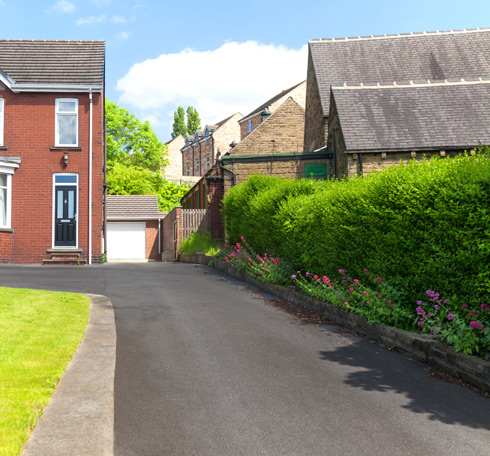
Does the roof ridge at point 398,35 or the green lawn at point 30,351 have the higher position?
the roof ridge at point 398,35

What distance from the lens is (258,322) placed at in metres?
9.47

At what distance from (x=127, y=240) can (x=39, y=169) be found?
19.0 m

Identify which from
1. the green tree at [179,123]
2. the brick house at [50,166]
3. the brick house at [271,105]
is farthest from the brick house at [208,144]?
the brick house at [50,166]

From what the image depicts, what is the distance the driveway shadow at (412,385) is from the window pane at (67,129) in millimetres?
18737

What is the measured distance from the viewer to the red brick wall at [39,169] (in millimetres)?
22359

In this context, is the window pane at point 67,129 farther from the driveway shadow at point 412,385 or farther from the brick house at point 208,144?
the brick house at point 208,144

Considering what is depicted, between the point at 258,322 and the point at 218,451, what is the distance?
216 inches

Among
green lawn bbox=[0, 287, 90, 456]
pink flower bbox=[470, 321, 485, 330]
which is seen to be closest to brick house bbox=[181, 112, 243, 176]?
green lawn bbox=[0, 287, 90, 456]

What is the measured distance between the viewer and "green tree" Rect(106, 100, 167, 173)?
54062mm

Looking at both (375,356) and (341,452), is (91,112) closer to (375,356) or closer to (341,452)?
(375,356)

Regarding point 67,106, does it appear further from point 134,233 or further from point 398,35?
point 398,35

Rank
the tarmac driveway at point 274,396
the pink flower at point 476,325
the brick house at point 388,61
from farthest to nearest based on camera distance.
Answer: the brick house at point 388,61, the pink flower at point 476,325, the tarmac driveway at point 274,396

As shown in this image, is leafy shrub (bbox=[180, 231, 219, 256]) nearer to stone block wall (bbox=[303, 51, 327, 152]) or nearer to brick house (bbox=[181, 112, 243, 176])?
stone block wall (bbox=[303, 51, 327, 152])

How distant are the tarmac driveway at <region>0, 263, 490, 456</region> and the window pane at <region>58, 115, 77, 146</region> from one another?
15.4 m
